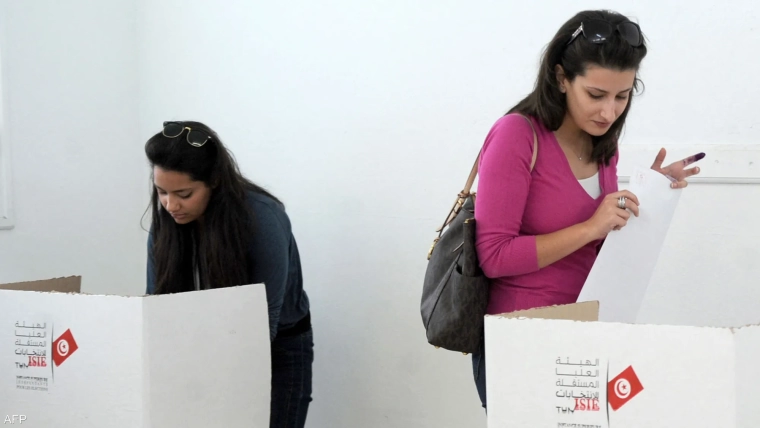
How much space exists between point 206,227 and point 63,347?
45cm

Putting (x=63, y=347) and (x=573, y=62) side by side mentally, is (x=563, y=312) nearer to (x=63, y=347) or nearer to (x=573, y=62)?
(x=573, y=62)

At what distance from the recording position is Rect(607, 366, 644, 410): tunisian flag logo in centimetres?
85

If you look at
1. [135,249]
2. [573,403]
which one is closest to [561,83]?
[573,403]

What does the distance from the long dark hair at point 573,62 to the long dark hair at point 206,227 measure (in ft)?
2.25

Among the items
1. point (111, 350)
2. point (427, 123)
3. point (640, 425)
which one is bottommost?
point (640, 425)

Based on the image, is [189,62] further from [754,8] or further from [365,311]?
[754,8]

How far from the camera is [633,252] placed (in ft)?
3.83

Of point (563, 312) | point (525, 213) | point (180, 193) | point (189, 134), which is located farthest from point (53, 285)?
point (563, 312)

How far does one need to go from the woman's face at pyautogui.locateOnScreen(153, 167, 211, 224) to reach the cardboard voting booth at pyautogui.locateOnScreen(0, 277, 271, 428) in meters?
0.37

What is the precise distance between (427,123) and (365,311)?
560 mm

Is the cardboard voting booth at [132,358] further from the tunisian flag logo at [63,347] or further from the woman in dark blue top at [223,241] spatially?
the woman in dark blue top at [223,241]

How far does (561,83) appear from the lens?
3.97 feet

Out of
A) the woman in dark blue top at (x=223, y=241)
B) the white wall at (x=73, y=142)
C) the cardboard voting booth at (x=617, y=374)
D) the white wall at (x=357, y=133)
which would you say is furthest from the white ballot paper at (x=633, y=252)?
the white wall at (x=73, y=142)

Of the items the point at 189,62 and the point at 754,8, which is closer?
the point at 754,8
